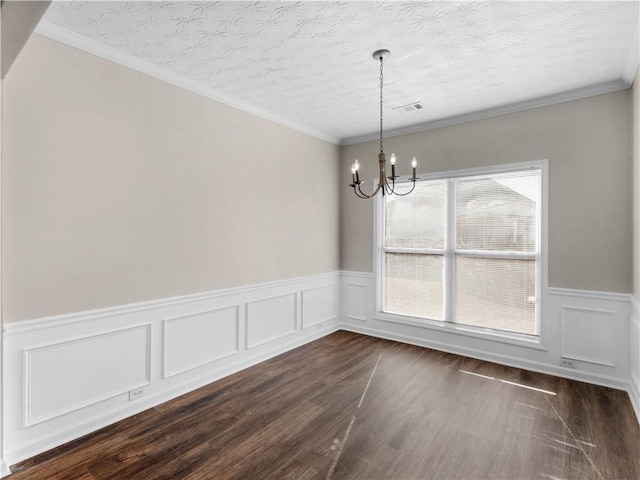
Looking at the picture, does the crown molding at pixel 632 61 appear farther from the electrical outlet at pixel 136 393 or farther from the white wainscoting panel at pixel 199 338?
the electrical outlet at pixel 136 393

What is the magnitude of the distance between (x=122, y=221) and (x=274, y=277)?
1795 millimetres

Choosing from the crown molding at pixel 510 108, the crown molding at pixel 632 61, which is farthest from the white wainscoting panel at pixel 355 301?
the crown molding at pixel 632 61

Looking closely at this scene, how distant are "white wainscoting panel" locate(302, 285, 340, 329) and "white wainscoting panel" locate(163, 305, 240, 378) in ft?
3.75

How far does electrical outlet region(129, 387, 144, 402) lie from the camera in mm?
2707

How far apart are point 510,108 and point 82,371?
4.56m

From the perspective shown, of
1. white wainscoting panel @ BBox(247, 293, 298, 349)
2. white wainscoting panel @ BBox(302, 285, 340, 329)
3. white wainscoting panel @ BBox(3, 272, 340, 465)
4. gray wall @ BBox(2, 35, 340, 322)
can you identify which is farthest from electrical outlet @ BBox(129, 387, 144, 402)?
white wainscoting panel @ BBox(302, 285, 340, 329)

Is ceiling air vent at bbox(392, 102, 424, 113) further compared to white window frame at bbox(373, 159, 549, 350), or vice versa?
ceiling air vent at bbox(392, 102, 424, 113)

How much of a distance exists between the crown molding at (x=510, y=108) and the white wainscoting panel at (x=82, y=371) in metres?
3.64

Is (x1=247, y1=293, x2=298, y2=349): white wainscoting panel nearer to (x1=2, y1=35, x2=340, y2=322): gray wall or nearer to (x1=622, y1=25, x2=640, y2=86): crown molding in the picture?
(x1=2, y1=35, x2=340, y2=322): gray wall

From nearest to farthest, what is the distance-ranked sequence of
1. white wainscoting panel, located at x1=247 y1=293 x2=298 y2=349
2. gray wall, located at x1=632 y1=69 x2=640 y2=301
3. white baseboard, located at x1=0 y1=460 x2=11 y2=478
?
white baseboard, located at x1=0 y1=460 x2=11 y2=478 → gray wall, located at x1=632 y1=69 x2=640 y2=301 → white wainscoting panel, located at x1=247 y1=293 x2=298 y2=349

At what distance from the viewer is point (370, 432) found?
98.3 inches

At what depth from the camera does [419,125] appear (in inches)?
170

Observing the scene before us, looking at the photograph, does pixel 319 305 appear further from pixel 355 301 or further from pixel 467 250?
pixel 467 250

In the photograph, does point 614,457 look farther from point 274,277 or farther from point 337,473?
point 274,277
